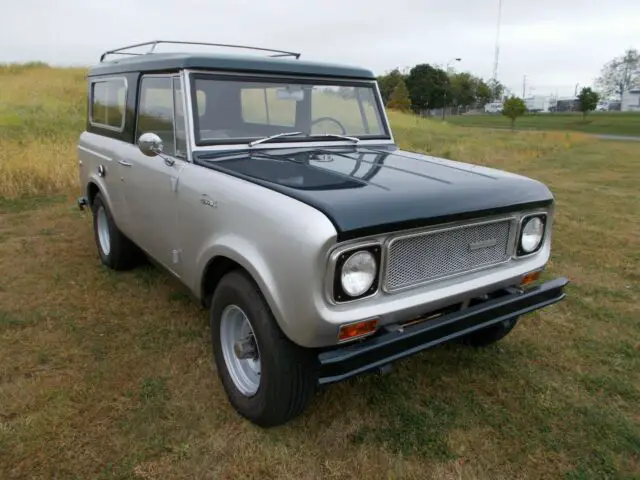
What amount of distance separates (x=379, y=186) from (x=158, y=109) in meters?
1.88

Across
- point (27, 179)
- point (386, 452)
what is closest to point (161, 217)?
point (386, 452)

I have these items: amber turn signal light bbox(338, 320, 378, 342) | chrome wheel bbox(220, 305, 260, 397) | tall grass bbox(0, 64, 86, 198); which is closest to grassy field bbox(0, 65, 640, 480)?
chrome wheel bbox(220, 305, 260, 397)

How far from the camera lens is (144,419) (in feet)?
9.30

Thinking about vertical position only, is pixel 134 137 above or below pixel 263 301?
above

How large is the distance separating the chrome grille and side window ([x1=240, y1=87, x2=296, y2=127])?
1.63m

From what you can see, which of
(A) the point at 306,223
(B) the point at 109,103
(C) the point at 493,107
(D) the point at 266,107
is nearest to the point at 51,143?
(B) the point at 109,103

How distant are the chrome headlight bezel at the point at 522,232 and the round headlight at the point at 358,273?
1.09 m

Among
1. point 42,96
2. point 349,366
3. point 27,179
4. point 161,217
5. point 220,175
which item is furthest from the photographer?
point 42,96

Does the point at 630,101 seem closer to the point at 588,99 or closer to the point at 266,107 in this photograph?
the point at 588,99

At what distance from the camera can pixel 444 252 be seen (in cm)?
254

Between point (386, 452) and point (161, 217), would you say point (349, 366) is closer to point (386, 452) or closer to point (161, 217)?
point (386, 452)

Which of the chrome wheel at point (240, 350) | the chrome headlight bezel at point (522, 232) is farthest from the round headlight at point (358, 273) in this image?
the chrome headlight bezel at point (522, 232)

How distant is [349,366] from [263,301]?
519mm

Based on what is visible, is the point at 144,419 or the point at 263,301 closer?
the point at 263,301
